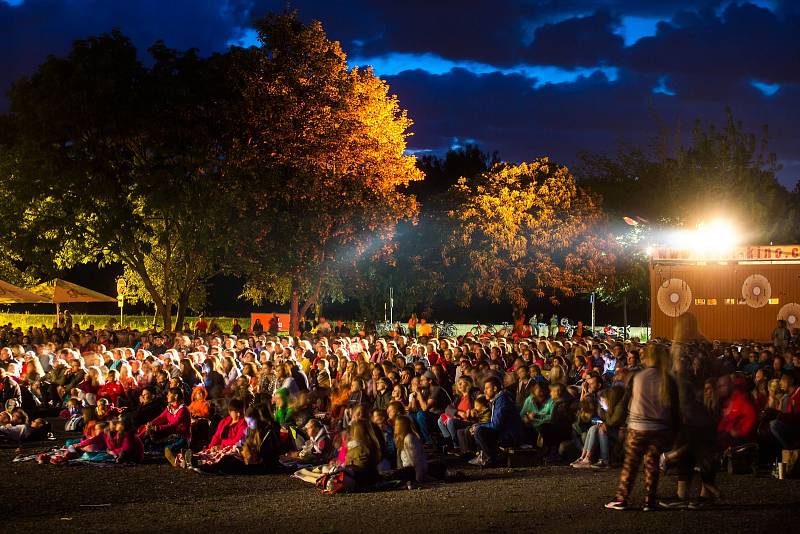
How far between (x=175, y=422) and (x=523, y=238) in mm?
28376

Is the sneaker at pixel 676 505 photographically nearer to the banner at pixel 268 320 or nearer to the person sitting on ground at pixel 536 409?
the person sitting on ground at pixel 536 409

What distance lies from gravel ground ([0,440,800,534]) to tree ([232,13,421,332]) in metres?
20.1

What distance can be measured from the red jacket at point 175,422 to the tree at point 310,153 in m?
18.2

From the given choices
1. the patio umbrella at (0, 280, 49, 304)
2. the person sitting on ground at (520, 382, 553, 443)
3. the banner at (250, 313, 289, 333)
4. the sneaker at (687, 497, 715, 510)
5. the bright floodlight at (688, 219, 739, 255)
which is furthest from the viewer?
the banner at (250, 313, 289, 333)

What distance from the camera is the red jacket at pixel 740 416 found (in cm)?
1203

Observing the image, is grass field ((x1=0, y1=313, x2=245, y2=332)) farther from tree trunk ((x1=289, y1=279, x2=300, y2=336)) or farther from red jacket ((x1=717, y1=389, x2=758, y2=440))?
red jacket ((x1=717, y1=389, x2=758, y2=440))

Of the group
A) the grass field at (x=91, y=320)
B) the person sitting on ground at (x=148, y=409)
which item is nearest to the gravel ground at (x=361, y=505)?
the person sitting on ground at (x=148, y=409)

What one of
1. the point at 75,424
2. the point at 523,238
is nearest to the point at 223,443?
the point at 75,424

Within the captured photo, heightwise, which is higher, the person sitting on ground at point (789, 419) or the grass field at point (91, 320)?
the grass field at point (91, 320)

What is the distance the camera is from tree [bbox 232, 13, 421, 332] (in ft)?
105

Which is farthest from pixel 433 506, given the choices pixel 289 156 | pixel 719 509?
pixel 289 156

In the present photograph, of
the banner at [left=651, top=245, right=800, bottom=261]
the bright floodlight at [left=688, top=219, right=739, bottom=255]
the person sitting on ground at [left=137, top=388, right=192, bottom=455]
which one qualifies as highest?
the bright floodlight at [left=688, top=219, right=739, bottom=255]

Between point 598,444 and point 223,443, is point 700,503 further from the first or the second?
point 223,443

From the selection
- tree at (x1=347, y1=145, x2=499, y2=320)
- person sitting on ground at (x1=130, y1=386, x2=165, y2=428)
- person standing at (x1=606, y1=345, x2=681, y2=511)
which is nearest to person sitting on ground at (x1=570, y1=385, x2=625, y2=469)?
person standing at (x1=606, y1=345, x2=681, y2=511)
